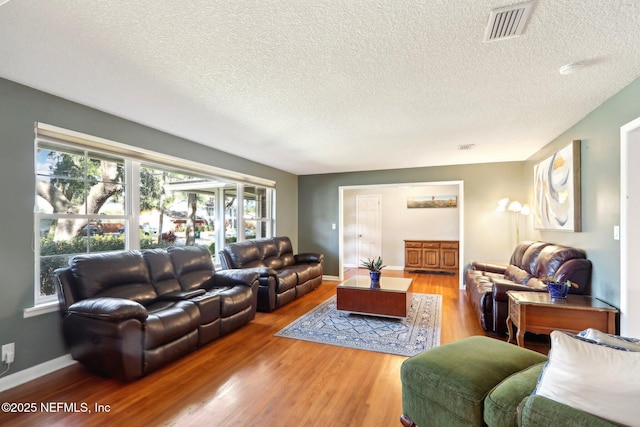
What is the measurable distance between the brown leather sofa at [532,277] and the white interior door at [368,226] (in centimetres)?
409

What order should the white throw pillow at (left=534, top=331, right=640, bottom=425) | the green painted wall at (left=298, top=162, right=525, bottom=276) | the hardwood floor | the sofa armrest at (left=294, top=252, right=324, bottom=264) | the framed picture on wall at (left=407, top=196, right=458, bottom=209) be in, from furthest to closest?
1. the framed picture on wall at (left=407, top=196, right=458, bottom=209)
2. the sofa armrest at (left=294, top=252, right=324, bottom=264)
3. the green painted wall at (left=298, top=162, right=525, bottom=276)
4. the hardwood floor
5. the white throw pillow at (left=534, top=331, right=640, bottom=425)

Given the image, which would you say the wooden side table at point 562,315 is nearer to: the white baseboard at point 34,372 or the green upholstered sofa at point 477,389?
the green upholstered sofa at point 477,389

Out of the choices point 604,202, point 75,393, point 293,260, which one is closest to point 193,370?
point 75,393

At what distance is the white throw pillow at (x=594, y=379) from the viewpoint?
0.99m

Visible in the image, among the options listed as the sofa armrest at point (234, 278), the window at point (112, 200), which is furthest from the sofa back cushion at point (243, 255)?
the sofa armrest at point (234, 278)

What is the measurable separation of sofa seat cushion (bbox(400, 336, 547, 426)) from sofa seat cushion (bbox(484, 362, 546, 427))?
0.06m

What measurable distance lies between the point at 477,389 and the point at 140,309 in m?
2.38

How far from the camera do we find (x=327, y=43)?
1821mm

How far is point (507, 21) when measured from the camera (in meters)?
1.61

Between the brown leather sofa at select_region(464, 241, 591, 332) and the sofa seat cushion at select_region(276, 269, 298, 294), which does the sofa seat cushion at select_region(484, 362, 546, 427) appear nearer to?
the brown leather sofa at select_region(464, 241, 591, 332)

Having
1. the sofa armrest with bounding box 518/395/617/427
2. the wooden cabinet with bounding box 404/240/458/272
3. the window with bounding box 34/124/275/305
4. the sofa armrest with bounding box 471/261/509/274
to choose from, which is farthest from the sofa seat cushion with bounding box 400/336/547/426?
the wooden cabinet with bounding box 404/240/458/272

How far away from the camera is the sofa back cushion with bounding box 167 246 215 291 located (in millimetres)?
3467

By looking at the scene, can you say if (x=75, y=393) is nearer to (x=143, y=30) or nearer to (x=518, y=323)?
(x=143, y=30)

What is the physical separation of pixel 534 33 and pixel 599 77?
1.02 m
